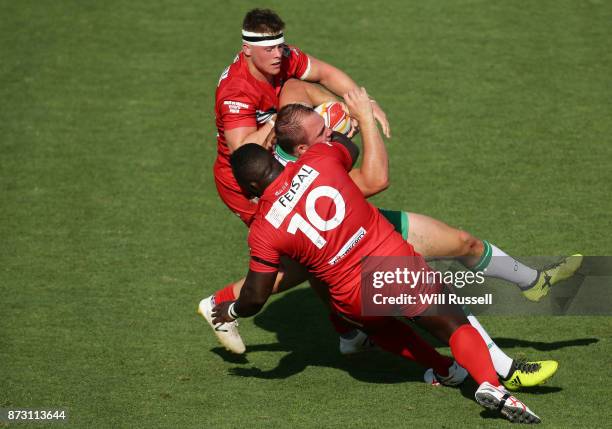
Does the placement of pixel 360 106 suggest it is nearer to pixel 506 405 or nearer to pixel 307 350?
pixel 506 405

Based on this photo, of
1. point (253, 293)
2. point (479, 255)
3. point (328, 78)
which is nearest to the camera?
point (253, 293)

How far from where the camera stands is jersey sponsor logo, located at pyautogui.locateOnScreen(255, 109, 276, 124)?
289 inches

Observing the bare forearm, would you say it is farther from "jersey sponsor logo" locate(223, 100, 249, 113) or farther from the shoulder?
"jersey sponsor logo" locate(223, 100, 249, 113)

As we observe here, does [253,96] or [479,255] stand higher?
[253,96]

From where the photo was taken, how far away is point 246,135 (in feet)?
23.0

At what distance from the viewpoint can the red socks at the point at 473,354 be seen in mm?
6060

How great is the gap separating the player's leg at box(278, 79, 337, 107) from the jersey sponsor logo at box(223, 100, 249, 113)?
438mm

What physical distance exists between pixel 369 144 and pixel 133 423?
2.44 meters

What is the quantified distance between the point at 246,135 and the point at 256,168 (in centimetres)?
90

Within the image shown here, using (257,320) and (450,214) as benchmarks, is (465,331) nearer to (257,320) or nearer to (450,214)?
(257,320)

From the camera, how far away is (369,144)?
626 centimetres

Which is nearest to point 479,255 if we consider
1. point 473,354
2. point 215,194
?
point 473,354

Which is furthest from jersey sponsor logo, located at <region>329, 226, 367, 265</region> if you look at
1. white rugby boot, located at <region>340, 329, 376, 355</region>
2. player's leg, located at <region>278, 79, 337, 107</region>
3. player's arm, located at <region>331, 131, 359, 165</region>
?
player's leg, located at <region>278, 79, 337, 107</region>

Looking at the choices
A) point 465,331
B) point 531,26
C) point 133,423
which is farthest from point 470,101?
point 133,423
